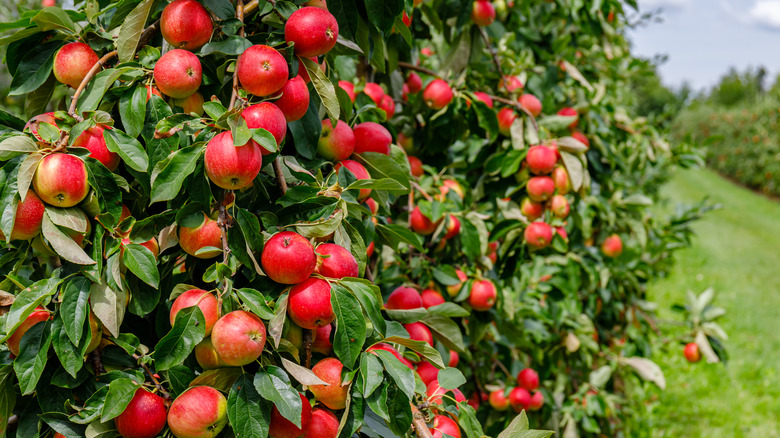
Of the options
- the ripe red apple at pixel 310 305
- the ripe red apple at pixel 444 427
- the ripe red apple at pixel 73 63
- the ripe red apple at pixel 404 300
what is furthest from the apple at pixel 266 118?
the ripe red apple at pixel 404 300

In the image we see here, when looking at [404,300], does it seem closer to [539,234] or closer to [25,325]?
[539,234]

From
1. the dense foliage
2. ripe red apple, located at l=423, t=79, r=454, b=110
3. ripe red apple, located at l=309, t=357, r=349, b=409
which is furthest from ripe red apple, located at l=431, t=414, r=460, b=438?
ripe red apple, located at l=423, t=79, r=454, b=110

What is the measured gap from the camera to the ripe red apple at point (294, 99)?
93cm

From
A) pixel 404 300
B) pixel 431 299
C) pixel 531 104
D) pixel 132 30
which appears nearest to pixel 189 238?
pixel 132 30

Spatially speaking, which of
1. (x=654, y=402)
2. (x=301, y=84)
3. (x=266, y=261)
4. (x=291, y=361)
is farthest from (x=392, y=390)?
(x=654, y=402)

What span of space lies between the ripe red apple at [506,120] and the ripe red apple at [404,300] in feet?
2.22

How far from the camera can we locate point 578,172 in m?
1.61

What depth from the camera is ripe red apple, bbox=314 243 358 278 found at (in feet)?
2.93

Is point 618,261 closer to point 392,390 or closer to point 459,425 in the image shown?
point 459,425

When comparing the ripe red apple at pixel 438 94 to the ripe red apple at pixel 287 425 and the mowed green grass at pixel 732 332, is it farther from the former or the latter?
the mowed green grass at pixel 732 332

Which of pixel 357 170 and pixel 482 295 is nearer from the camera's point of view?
pixel 357 170

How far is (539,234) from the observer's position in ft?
5.37

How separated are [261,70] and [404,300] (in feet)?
2.41

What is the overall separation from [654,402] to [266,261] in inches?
155
